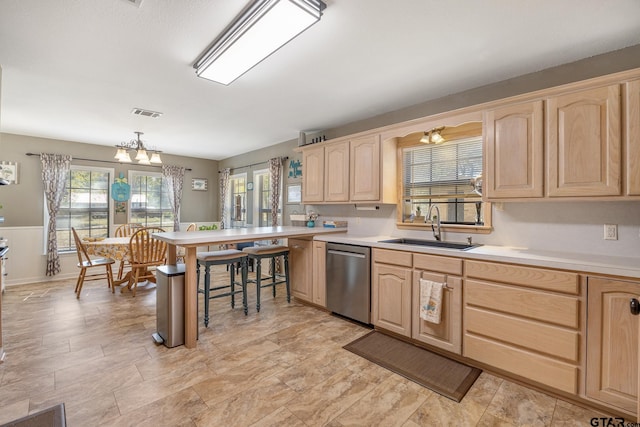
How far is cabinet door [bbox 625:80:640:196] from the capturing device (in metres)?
1.85

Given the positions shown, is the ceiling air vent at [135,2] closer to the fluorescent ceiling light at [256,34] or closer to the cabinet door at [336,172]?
the fluorescent ceiling light at [256,34]

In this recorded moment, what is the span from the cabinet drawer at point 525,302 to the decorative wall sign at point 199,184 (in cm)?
614

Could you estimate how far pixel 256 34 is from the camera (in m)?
1.92

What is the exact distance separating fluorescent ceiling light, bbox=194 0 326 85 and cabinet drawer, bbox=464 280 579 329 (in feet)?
7.38

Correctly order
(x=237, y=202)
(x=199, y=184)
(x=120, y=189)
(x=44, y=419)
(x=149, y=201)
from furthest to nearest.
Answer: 1. (x=199, y=184)
2. (x=237, y=202)
3. (x=149, y=201)
4. (x=120, y=189)
5. (x=44, y=419)

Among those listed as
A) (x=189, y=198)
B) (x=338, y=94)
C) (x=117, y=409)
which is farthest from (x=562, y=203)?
(x=189, y=198)

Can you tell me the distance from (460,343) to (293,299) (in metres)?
2.23

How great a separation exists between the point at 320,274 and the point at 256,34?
2.55 metres

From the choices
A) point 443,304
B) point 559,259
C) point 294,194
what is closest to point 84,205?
point 294,194

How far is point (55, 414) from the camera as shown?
174cm

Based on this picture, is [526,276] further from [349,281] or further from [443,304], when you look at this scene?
Answer: [349,281]

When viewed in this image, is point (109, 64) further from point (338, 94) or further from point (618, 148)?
point (618, 148)

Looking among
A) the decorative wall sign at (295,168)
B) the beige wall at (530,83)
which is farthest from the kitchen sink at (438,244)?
the decorative wall sign at (295,168)

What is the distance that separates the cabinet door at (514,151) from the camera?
2232 millimetres
